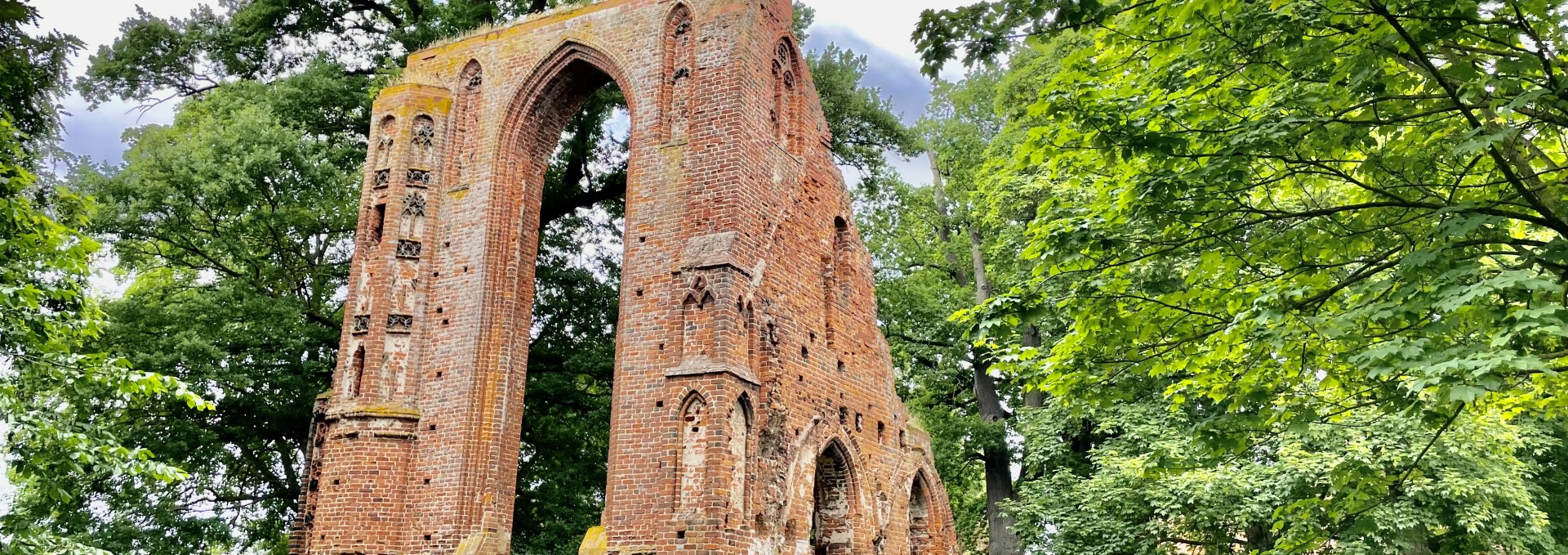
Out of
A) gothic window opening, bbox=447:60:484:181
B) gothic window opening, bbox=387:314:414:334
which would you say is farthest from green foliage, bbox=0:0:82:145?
gothic window opening, bbox=447:60:484:181

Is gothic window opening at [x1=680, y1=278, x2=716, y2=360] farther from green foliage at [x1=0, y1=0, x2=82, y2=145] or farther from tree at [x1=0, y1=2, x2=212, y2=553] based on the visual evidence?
green foliage at [x1=0, y1=0, x2=82, y2=145]

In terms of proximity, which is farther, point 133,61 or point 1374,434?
point 133,61

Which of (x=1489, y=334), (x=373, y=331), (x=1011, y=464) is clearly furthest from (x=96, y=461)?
(x=1011, y=464)

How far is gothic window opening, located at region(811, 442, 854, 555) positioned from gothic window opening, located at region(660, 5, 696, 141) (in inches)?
159

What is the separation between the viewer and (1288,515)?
9.63 m

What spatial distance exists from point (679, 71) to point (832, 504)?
528 centimetres

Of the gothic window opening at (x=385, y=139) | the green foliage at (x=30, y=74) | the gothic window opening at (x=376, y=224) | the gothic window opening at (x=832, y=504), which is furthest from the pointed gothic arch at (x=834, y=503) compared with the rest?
the green foliage at (x=30, y=74)

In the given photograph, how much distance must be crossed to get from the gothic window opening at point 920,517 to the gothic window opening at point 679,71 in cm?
536

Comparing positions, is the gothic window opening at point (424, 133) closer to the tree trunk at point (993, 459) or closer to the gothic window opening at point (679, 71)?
the gothic window opening at point (679, 71)

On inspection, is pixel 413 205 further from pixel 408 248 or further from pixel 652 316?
pixel 652 316

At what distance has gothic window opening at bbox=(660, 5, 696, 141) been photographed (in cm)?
1271

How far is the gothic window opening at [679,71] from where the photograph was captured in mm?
12711

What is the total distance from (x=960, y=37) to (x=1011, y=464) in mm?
15093

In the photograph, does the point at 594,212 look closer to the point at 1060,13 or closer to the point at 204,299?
the point at 204,299
